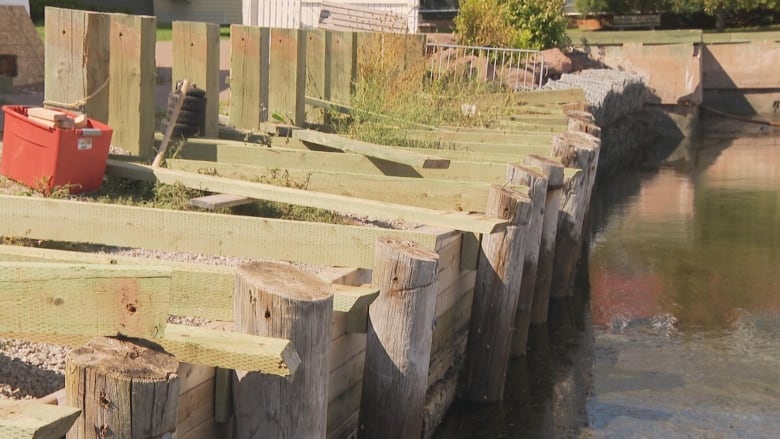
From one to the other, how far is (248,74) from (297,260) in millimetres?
5436

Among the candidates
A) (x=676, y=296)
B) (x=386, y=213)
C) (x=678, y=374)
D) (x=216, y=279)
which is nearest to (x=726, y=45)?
(x=676, y=296)

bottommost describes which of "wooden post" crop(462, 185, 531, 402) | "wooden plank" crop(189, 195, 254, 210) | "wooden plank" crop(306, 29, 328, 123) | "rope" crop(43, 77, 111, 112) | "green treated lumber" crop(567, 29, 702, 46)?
"wooden post" crop(462, 185, 531, 402)

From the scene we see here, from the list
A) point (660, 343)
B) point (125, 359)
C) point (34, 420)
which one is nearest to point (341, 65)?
point (660, 343)

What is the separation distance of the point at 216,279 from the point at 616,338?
6.03 meters

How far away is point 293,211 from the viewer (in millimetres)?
8930

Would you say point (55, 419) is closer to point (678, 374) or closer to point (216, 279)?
point (216, 279)

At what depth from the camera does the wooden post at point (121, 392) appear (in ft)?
11.8

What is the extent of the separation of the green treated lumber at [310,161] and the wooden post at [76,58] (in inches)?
42.3

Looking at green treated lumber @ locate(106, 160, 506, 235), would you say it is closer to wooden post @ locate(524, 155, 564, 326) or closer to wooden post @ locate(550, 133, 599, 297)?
wooden post @ locate(524, 155, 564, 326)

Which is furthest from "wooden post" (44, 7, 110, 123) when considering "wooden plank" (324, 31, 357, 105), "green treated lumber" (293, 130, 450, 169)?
"wooden plank" (324, 31, 357, 105)

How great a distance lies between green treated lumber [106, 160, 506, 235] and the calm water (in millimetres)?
1551

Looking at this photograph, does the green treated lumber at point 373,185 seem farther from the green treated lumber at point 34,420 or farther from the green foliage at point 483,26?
the green foliage at point 483,26

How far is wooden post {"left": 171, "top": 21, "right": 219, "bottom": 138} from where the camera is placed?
Answer: 1077 cm

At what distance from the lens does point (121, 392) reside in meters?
3.60
